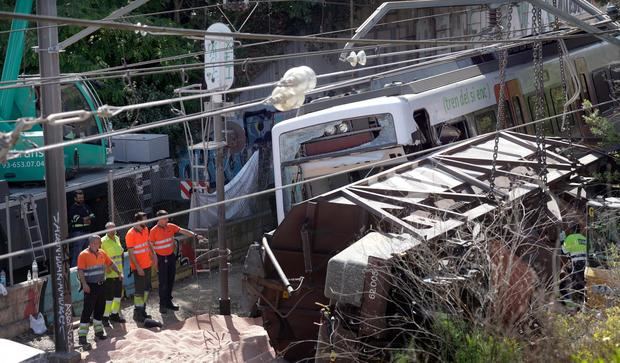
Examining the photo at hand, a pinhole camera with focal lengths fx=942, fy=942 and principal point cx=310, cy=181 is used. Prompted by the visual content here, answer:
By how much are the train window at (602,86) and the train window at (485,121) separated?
3.71 metres

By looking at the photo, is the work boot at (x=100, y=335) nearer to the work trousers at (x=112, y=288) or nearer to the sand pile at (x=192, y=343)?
the sand pile at (x=192, y=343)

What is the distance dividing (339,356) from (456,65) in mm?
10182

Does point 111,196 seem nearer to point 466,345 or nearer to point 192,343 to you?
point 192,343

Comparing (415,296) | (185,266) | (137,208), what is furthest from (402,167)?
(137,208)

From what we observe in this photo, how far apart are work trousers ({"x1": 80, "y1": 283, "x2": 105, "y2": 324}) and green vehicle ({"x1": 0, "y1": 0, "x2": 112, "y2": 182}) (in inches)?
142

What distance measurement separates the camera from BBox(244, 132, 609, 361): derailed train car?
9422 millimetres

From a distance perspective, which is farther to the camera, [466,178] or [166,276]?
[166,276]

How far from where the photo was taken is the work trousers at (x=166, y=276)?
15320 millimetres

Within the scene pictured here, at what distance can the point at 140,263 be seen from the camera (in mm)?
14898

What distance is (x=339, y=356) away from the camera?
9.69m

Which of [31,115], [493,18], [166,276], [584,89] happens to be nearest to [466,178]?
[493,18]

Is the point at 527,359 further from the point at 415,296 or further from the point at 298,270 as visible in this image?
the point at 298,270

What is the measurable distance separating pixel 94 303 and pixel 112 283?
67cm

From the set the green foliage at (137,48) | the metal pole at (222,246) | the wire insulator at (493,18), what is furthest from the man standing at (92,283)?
the green foliage at (137,48)
